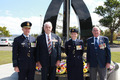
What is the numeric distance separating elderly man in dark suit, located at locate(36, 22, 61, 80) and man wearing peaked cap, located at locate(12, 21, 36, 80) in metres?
0.16

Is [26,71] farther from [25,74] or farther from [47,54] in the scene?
[47,54]

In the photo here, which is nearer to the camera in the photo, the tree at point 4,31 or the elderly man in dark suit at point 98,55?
the elderly man in dark suit at point 98,55

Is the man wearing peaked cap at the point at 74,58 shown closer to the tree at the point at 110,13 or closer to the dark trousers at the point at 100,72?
the dark trousers at the point at 100,72

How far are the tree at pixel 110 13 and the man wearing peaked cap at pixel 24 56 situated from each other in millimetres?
22488

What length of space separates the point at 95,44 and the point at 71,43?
21.4 inches

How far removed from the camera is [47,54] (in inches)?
96.0

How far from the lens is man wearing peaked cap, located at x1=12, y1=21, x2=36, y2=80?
91.7 inches

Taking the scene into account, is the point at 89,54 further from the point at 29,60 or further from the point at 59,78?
the point at 29,60

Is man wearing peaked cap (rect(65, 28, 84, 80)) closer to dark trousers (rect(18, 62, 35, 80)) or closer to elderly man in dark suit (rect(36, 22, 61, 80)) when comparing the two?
elderly man in dark suit (rect(36, 22, 61, 80))

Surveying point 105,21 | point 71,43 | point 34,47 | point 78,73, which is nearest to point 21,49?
point 34,47

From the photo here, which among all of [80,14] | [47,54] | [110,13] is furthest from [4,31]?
[47,54]

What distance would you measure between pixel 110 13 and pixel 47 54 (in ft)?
78.4

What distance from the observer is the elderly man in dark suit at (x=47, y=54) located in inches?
95.7

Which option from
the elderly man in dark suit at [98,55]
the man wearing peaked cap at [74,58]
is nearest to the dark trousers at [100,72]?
the elderly man in dark suit at [98,55]
